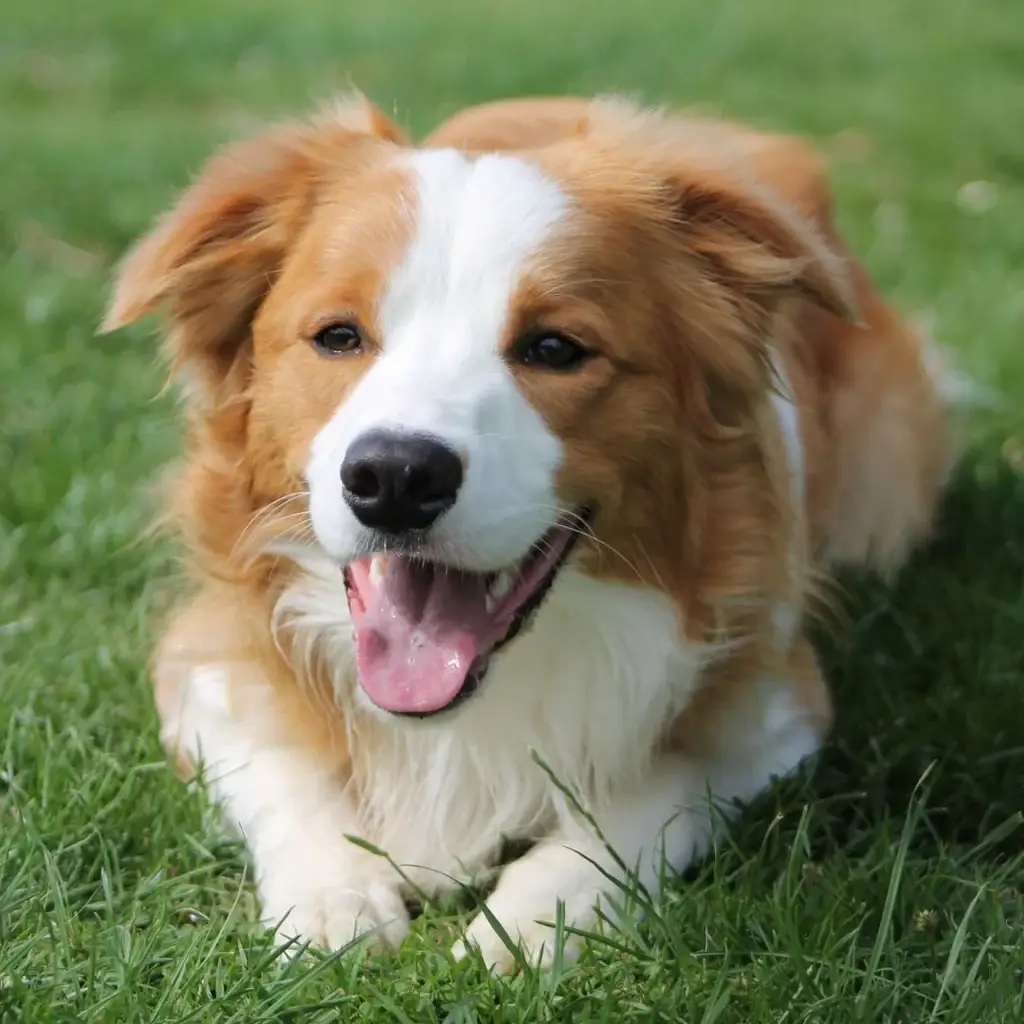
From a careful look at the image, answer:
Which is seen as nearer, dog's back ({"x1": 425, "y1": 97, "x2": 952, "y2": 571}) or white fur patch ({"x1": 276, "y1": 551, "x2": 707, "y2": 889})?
white fur patch ({"x1": 276, "y1": 551, "x2": 707, "y2": 889})

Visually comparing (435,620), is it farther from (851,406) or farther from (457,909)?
(851,406)

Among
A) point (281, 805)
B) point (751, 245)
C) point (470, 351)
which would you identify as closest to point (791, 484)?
point (751, 245)

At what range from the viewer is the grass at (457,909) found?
242cm

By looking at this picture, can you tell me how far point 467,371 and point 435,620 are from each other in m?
0.47

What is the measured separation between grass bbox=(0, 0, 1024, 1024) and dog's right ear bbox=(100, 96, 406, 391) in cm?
94

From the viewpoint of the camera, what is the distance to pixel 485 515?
2.46 meters

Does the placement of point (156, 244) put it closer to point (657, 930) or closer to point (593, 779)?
point (593, 779)

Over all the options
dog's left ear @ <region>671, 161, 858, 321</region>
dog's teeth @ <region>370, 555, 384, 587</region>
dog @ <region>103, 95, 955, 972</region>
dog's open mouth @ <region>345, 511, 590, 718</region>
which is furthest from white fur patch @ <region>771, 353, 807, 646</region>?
dog's teeth @ <region>370, 555, 384, 587</region>

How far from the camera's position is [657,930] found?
2.55 meters

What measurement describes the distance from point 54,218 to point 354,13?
5766 mm

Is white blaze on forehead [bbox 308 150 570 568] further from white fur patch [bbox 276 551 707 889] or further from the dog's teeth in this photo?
white fur patch [bbox 276 551 707 889]

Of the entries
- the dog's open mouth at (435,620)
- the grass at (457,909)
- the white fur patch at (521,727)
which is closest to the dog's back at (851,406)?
the grass at (457,909)

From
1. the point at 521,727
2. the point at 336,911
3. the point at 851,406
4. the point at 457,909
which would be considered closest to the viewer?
the point at 336,911

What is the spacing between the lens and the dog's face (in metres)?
2.50
